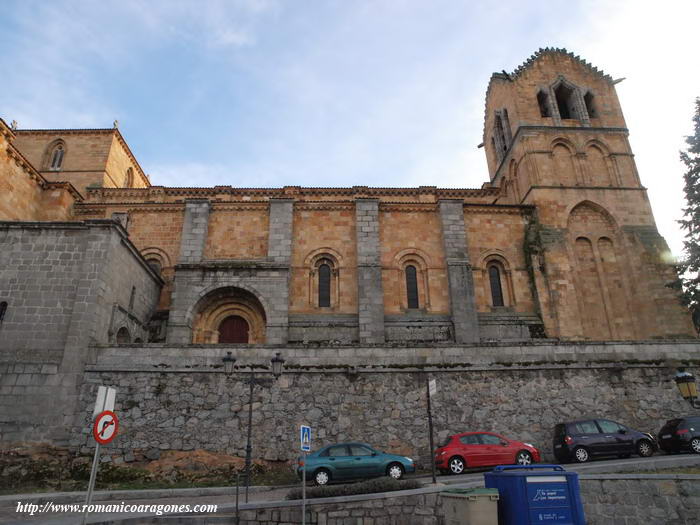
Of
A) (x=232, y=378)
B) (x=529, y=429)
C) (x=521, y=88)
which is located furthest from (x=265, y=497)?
(x=521, y=88)

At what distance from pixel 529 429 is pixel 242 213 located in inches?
633

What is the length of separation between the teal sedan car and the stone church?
4.00 metres

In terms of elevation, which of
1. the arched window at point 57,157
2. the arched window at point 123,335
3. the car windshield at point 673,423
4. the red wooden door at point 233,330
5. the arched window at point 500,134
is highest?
the arched window at point 500,134

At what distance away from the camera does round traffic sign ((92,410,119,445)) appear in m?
7.71

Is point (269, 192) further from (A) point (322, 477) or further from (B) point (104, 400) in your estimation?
(B) point (104, 400)

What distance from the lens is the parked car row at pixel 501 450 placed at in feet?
38.5

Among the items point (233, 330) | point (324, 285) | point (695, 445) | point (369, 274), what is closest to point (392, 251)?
point (369, 274)

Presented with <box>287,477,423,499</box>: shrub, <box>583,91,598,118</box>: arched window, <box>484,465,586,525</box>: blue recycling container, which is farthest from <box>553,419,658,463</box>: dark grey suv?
<box>583,91,598,118</box>: arched window

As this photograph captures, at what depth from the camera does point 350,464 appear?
11.8m

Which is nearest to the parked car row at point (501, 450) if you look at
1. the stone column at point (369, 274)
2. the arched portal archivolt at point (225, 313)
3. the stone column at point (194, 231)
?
the stone column at point (369, 274)

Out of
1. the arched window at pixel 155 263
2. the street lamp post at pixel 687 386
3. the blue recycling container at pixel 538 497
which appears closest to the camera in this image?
the blue recycling container at pixel 538 497

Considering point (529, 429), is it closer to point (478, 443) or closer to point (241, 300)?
point (478, 443)

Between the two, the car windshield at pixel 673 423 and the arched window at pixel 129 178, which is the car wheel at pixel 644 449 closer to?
the car windshield at pixel 673 423

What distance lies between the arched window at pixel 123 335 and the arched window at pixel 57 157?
1763 centimetres
